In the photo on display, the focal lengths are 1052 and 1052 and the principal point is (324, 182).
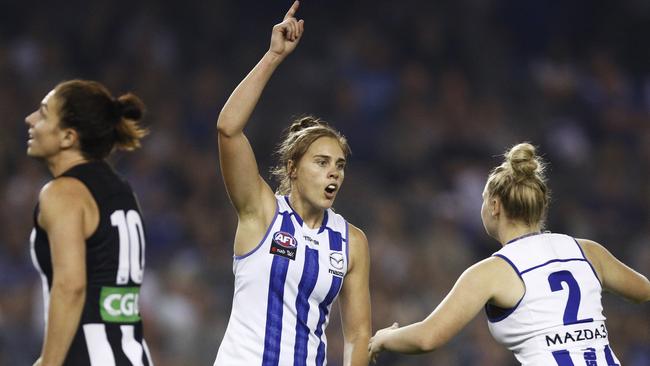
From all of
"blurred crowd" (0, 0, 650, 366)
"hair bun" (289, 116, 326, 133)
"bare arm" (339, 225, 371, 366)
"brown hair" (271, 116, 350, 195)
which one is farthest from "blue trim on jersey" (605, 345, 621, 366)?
"blurred crowd" (0, 0, 650, 366)

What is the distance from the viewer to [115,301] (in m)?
3.85

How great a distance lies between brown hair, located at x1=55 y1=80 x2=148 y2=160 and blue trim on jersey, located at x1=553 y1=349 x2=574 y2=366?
1821 mm

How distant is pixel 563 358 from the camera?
13.1 ft

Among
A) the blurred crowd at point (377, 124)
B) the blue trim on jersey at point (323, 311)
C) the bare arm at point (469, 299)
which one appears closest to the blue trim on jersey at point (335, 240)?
the blue trim on jersey at point (323, 311)

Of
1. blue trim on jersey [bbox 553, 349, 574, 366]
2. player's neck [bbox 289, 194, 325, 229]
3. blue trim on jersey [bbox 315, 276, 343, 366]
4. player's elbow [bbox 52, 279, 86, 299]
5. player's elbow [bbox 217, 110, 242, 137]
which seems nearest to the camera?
player's elbow [bbox 52, 279, 86, 299]

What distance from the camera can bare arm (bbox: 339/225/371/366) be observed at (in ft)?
15.4

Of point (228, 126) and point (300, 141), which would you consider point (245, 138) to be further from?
point (300, 141)

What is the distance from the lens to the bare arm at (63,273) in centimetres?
364

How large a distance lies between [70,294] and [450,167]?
6.78 m

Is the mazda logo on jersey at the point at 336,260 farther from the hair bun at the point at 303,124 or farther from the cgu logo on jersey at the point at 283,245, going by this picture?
the hair bun at the point at 303,124

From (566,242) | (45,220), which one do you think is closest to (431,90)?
(566,242)

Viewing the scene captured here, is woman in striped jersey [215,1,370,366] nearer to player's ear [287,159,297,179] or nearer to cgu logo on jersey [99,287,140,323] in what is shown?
player's ear [287,159,297,179]

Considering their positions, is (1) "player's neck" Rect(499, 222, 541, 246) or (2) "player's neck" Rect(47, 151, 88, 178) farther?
(1) "player's neck" Rect(499, 222, 541, 246)

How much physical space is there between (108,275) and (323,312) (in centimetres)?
107
